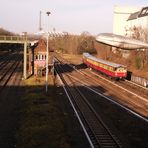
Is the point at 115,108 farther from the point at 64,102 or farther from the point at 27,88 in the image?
the point at 27,88

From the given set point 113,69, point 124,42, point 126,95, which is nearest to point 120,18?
point 113,69

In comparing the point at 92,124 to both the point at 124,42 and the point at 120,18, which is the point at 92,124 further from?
the point at 120,18

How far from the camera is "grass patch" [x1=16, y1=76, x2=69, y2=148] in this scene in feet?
71.1

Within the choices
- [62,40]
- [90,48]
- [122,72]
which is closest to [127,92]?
[122,72]

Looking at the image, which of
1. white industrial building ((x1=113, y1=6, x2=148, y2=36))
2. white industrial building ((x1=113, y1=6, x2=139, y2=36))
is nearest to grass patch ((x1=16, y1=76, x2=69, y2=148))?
white industrial building ((x1=113, y1=6, x2=148, y2=36))

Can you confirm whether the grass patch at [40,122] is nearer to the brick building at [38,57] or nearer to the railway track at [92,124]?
the railway track at [92,124]

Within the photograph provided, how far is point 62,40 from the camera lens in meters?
156

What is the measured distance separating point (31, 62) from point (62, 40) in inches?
3835

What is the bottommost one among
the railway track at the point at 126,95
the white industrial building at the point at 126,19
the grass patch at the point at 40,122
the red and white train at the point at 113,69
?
Result: the railway track at the point at 126,95

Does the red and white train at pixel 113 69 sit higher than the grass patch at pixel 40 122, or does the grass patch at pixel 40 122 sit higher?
the red and white train at pixel 113 69

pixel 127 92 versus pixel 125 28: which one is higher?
pixel 125 28

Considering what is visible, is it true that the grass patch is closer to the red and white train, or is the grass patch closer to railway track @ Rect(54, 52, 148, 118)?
railway track @ Rect(54, 52, 148, 118)

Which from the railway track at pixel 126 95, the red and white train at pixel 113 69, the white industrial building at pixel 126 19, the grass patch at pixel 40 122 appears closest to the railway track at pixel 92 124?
the grass patch at pixel 40 122

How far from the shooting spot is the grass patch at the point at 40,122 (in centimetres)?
2167
